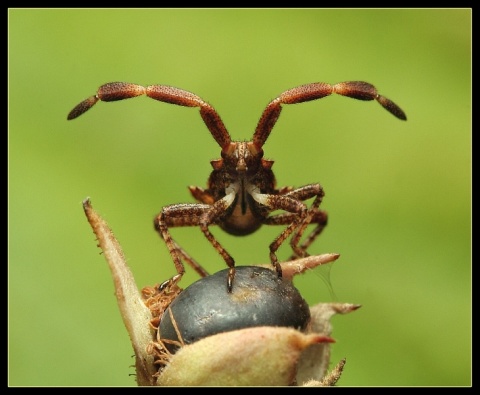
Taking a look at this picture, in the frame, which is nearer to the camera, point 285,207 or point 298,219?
point 298,219

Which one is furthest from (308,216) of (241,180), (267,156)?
(267,156)

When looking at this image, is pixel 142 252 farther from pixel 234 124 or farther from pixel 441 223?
pixel 441 223

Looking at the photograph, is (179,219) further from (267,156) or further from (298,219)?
(267,156)

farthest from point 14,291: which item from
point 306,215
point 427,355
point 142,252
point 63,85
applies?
point 427,355

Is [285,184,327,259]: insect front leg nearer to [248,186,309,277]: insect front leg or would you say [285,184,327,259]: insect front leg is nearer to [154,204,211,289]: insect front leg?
[248,186,309,277]: insect front leg

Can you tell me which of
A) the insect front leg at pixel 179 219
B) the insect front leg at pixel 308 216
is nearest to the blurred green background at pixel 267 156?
the insect front leg at pixel 308 216

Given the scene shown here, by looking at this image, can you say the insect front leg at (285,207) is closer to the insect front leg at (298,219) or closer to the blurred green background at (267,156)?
the insect front leg at (298,219)

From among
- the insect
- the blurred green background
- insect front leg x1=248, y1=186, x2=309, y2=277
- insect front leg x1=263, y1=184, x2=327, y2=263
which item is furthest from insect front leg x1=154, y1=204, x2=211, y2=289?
the blurred green background
